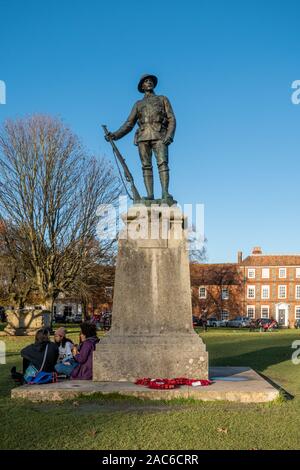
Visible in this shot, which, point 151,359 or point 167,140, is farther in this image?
point 167,140

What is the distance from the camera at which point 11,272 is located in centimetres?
3278

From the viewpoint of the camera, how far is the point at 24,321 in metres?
30.8

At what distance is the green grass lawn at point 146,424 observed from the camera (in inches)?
231

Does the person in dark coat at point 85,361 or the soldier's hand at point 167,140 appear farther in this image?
the soldier's hand at point 167,140

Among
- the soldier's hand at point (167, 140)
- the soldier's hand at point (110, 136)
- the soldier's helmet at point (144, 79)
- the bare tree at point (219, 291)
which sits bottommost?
the bare tree at point (219, 291)

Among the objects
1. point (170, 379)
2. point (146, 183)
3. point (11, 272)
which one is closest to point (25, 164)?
point (11, 272)

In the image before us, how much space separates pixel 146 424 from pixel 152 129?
228 inches

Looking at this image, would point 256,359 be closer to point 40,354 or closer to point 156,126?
point 40,354

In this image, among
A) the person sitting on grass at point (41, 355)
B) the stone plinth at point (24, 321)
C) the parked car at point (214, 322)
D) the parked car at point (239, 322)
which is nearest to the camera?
the person sitting on grass at point (41, 355)

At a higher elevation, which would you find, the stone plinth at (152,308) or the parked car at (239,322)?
the stone plinth at (152,308)

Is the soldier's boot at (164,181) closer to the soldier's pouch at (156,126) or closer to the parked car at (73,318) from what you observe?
the soldier's pouch at (156,126)

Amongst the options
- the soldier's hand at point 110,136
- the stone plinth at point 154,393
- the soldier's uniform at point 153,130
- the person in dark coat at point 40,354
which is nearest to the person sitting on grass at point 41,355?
the person in dark coat at point 40,354

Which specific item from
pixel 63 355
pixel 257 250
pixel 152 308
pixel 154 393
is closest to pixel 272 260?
pixel 257 250

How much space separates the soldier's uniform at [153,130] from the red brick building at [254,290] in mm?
66505
